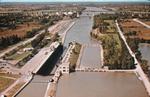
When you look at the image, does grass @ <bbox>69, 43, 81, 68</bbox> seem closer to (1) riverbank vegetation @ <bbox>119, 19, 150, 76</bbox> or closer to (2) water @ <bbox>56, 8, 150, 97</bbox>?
(2) water @ <bbox>56, 8, 150, 97</bbox>

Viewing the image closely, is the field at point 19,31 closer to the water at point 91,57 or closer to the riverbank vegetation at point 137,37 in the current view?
the water at point 91,57

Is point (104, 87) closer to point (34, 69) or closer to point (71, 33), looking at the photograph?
point (34, 69)

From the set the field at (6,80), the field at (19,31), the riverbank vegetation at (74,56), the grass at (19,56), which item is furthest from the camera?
the field at (19,31)

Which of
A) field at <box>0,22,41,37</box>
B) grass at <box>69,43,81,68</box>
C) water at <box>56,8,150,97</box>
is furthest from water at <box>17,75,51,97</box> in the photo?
field at <box>0,22,41,37</box>

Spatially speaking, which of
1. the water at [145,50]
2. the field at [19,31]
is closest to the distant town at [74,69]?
the water at [145,50]

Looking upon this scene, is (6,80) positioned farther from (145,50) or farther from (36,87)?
(145,50)

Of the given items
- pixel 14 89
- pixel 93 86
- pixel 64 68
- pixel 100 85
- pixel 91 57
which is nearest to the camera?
pixel 14 89

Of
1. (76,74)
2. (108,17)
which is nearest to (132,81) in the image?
(76,74)

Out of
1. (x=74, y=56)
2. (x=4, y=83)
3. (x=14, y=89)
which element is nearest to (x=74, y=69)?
(x=74, y=56)

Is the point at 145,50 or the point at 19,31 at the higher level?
the point at 145,50
